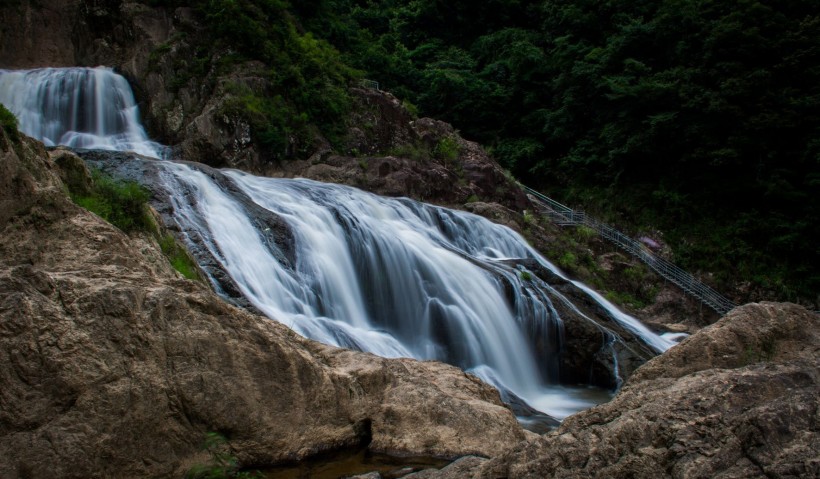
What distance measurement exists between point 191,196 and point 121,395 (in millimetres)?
8869

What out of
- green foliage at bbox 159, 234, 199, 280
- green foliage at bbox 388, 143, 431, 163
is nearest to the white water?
green foliage at bbox 159, 234, 199, 280

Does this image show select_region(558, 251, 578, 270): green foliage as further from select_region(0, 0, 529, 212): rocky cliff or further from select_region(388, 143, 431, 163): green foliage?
select_region(388, 143, 431, 163): green foliage

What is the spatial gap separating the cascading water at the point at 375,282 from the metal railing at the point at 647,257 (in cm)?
865

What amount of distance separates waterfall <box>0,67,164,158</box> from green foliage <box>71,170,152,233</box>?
11730mm

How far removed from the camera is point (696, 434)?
2.64 m

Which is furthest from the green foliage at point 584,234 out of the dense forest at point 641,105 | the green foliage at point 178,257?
the green foliage at point 178,257

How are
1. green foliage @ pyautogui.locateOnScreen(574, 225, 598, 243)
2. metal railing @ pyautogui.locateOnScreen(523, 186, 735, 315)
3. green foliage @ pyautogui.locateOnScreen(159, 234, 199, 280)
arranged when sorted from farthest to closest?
green foliage @ pyautogui.locateOnScreen(574, 225, 598, 243)
metal railing @ pyautogui.locateOnScreen(523, 186, 735, 315)
green foliage @ pyautogui.locateOnScreen(159, 234, 199, 280)

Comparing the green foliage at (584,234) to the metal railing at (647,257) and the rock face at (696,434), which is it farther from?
the rock face at (696,434)

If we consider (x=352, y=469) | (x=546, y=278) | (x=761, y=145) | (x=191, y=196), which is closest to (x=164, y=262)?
(x=352, y=469)

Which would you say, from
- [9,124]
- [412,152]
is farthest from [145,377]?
[412,152]

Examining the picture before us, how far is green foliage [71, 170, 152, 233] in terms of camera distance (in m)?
6.62

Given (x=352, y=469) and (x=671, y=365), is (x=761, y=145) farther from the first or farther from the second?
(x=352, y=469)

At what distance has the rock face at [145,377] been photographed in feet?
12.3

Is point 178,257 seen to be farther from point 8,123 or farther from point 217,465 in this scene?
point 217,465
